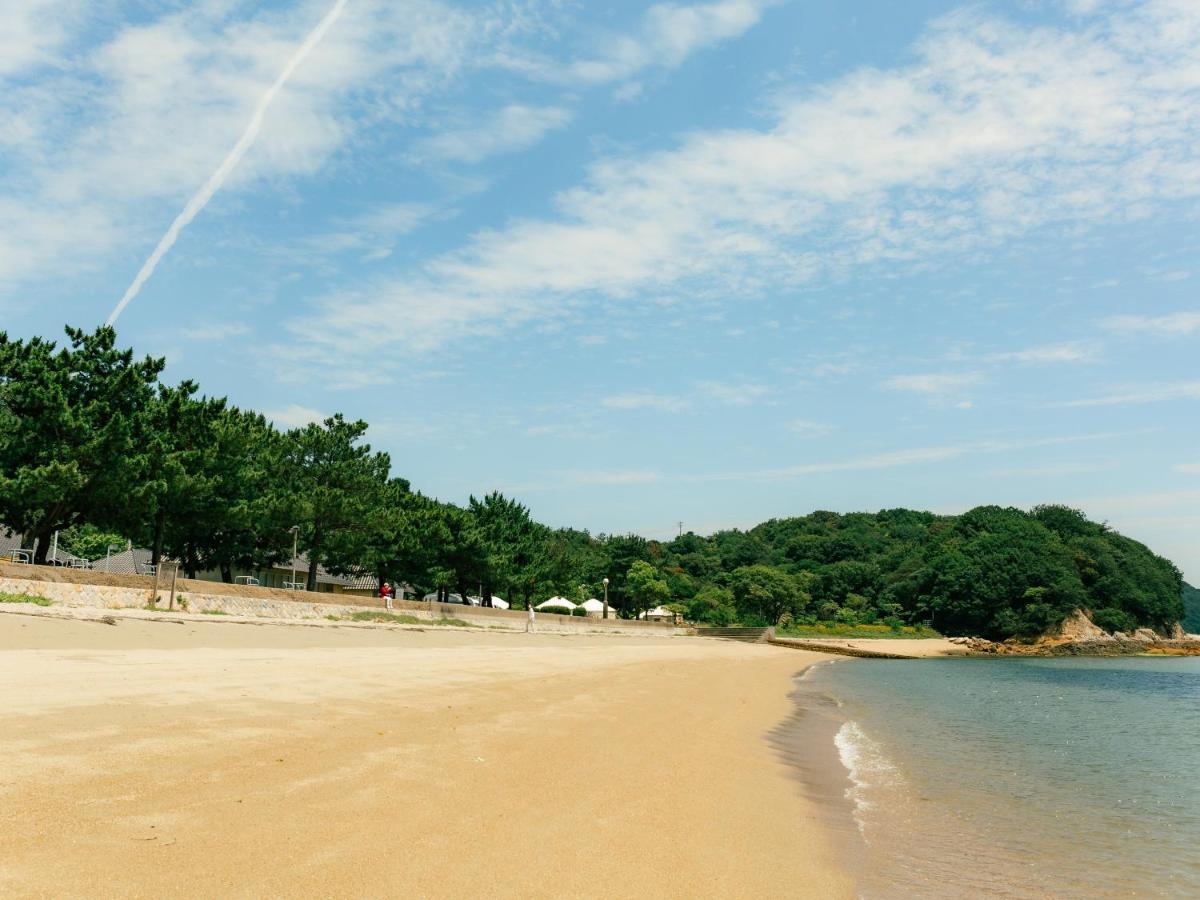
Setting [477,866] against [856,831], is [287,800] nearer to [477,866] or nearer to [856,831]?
[477,866]

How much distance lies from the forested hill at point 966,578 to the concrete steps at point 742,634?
15.5 meters

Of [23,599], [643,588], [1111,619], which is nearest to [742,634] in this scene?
[643,588]

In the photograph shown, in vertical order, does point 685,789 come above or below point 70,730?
below

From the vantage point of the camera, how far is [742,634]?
77500 mm

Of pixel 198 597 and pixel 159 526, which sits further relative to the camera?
pixel 159 526

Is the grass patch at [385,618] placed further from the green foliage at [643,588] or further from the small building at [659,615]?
the green foliage at [643,588]

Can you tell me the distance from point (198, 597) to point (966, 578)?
11326 centimetres

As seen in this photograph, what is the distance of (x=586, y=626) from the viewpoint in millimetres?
58688

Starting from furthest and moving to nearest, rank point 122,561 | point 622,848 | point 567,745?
point 122,561 → point 567,745 → point 622,848

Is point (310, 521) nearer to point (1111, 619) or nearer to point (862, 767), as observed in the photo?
point (862, 767)

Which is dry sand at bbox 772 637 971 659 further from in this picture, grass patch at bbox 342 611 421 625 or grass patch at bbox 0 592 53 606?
grass patch at bbox 0 592 53 606

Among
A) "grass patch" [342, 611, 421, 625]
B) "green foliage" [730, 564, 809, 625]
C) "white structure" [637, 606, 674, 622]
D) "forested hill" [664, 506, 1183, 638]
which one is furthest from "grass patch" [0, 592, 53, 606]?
"green foliage" [730, 564, 809, 625]

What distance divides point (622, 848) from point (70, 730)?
188 inches

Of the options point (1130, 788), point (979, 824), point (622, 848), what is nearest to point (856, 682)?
point (1130, 788)
